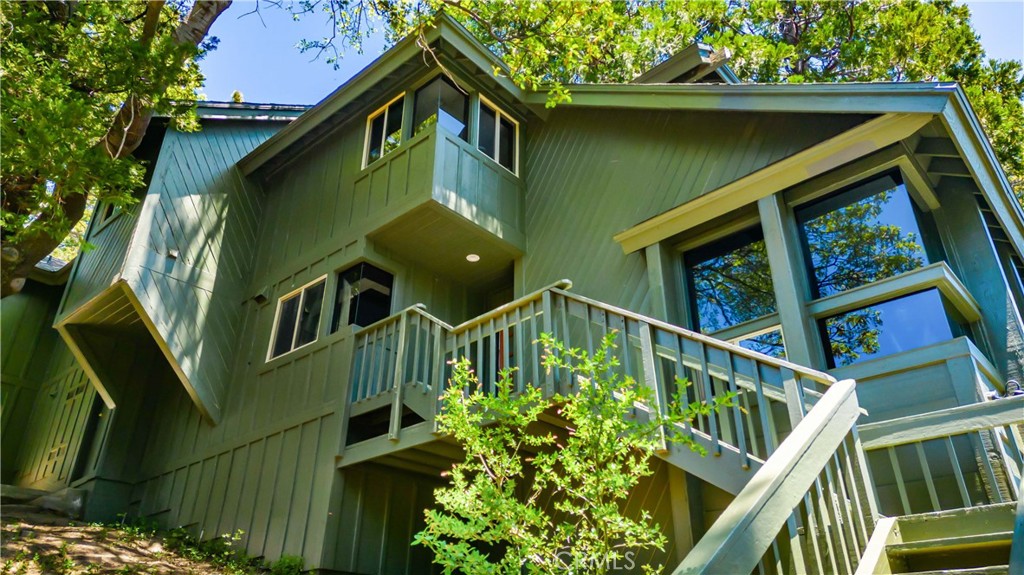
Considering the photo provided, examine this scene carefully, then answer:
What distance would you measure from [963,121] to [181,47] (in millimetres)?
7479

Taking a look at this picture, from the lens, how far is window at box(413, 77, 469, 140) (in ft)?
31.7

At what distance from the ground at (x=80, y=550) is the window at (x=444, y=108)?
20.5 feet

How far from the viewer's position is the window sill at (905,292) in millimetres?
5676

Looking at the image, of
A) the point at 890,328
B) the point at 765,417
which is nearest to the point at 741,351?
the point at 765,417

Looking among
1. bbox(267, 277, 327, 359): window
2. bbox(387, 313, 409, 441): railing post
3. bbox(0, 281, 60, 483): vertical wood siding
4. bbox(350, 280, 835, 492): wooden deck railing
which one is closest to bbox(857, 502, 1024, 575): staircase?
bbox(350, 280, 835, 492): wooden deck railing

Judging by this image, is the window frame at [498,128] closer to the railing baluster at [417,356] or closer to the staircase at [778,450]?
the railing baluster at [417,356]

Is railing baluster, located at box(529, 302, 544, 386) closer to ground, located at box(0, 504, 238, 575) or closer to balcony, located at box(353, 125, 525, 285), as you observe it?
balcony, located at box(353, 125, 525, 285)

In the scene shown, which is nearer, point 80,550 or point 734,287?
point 734,287

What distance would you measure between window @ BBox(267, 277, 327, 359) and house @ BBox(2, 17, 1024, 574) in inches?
2.1

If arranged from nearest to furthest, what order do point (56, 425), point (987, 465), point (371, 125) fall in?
1. point (987, 465)
2. point (371, 125)
3. point (56, 425)

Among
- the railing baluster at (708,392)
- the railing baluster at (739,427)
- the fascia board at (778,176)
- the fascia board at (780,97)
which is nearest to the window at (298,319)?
the fascia board at (778,176)

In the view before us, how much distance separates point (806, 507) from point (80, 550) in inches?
301

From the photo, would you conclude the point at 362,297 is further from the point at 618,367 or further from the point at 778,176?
the point at 778,176

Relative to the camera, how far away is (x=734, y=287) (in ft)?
23.1
